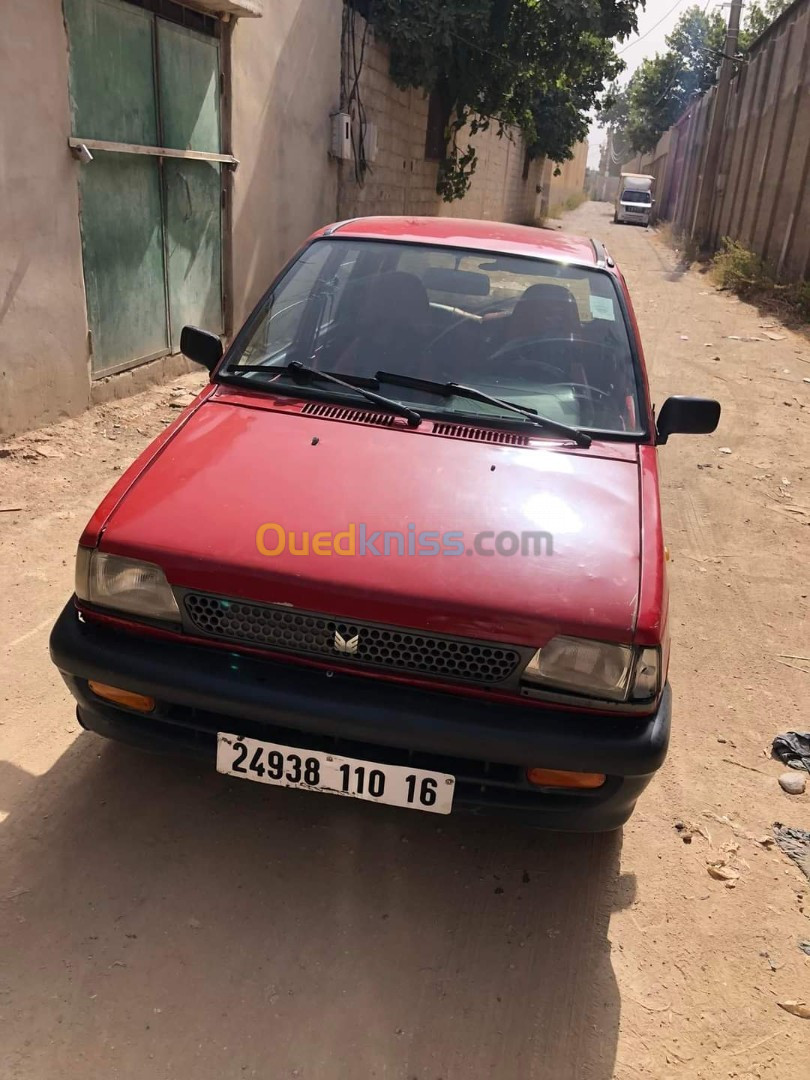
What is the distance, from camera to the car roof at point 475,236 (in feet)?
11.5

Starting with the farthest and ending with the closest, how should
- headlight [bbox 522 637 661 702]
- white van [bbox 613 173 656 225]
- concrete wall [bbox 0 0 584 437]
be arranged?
white van [bbox 613 173 656 225] < concrete wall [bbox 0 0 584 437] < headlight [bbox 522 637 661 702]

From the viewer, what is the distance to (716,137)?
22188 millimetres

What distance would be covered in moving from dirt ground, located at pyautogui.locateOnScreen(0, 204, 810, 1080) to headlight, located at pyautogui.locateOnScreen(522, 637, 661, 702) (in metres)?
0.75

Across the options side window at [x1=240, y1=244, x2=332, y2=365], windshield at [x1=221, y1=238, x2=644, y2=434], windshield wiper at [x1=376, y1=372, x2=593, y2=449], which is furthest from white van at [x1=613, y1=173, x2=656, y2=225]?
windshield wiper at [x1=376, y1=372, x2=593, y2=449]

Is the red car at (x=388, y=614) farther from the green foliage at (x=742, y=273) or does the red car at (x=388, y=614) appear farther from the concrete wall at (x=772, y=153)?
the green foliage at (x=742, y=273)

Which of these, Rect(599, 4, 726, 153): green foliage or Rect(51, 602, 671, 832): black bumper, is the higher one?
Rect(599, 4, 726, 153): green foliage

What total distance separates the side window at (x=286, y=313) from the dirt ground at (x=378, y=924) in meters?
1.46

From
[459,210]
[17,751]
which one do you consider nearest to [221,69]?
[17,751]

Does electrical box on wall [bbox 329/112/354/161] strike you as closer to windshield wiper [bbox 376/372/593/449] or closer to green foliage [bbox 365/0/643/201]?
green foliage [bbox 365/0/643/201]

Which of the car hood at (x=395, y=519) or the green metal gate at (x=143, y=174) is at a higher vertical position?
the green metal gate at (x=143, y=174)

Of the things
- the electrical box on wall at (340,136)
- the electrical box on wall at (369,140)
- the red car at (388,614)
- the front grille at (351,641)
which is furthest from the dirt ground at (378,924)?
the electrical box on wall at (369,140)

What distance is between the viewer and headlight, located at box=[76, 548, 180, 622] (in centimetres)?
225

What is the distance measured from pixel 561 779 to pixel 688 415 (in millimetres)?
1620

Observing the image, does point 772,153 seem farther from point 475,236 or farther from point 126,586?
point 126,586
